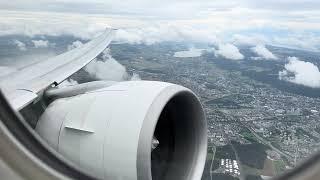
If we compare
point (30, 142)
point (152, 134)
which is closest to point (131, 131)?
point (152, 134)

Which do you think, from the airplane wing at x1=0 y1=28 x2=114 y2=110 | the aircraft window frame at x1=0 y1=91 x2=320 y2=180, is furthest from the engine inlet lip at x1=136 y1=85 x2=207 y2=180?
the airplane wing at x1=0 y1=28 x2=114 y2=110

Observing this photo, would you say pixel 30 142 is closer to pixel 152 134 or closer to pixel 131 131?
pixel 131 131

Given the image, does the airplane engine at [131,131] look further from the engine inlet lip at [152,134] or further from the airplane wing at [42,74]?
the airplane wing at [42,74]

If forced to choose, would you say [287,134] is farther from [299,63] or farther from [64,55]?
[64,55]

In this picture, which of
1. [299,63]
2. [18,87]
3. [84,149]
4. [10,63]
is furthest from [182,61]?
[84,149]

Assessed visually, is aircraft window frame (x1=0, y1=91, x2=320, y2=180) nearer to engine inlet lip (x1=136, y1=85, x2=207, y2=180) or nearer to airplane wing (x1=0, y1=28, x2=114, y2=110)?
engine inlet lip (x1=136, y1=85, x2=207, y2=180)

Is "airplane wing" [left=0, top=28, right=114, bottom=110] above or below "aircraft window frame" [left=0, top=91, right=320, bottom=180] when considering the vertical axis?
below

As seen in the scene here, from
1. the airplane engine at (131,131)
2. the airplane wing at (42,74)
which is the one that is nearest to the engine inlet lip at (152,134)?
the airplane engine at (131,131)
